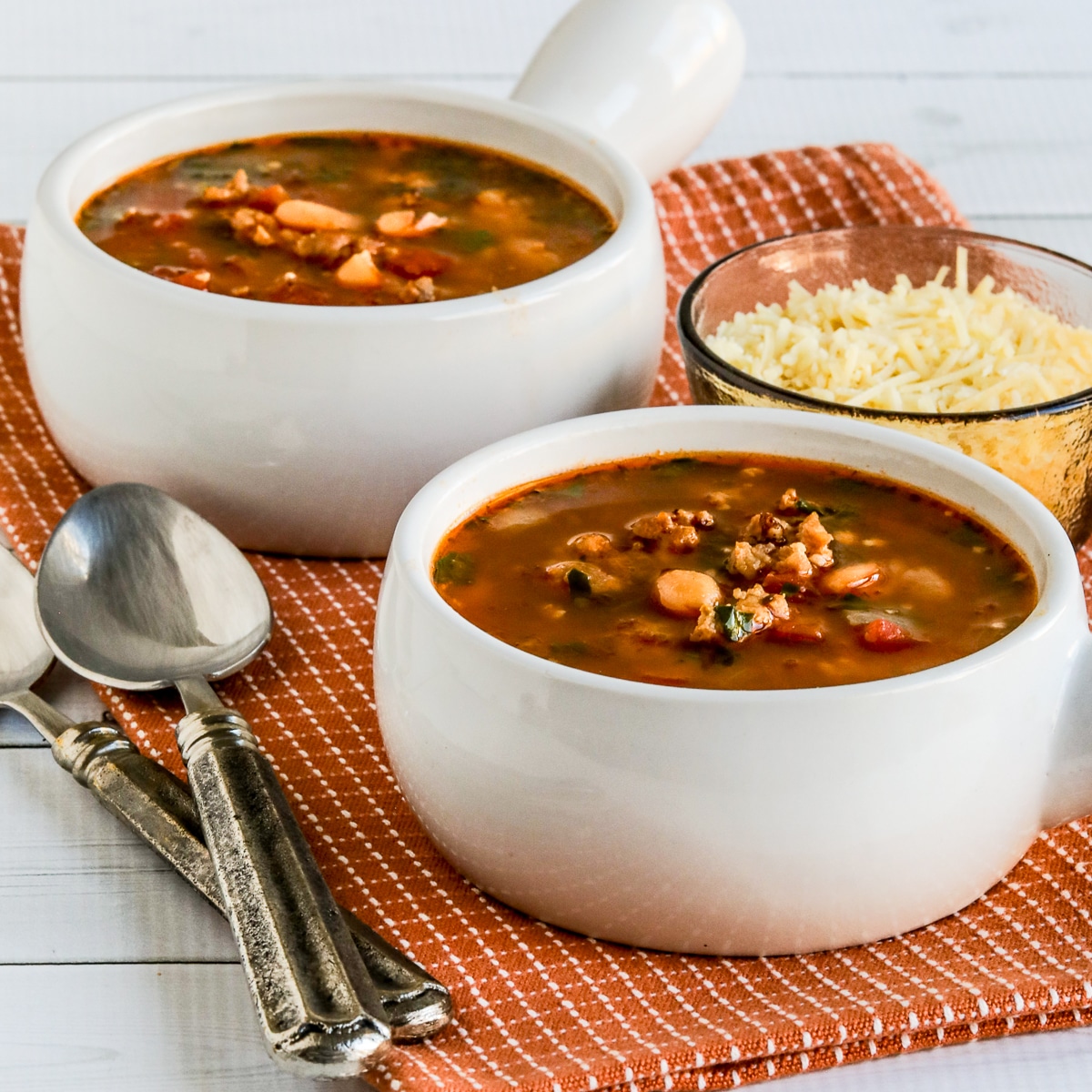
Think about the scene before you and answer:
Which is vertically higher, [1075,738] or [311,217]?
[311,217]

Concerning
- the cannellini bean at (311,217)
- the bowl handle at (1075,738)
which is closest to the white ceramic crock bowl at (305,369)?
the cannellini bean at (311,217)

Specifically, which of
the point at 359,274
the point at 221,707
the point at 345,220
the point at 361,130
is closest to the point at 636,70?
the point at 361,130

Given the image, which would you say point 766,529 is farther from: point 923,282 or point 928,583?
point 923,282

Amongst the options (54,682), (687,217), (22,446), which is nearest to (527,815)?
(54,682)

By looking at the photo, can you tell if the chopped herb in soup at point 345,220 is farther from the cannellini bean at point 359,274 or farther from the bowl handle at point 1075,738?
the bowl handle at point 1075,738

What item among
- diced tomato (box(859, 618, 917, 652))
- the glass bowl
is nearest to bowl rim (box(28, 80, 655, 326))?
the glass bowl

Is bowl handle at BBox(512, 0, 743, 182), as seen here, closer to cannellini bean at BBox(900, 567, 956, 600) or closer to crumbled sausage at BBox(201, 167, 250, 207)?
crumbled sausage at BBox(201, 167, 250, 207)
